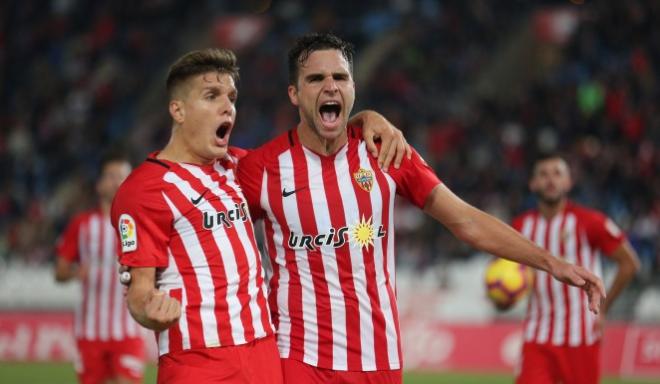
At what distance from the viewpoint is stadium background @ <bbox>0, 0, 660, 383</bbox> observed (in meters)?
13.5

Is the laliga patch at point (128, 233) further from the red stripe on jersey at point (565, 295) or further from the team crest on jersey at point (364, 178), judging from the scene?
the red stripe on jersey at point (565, 295)

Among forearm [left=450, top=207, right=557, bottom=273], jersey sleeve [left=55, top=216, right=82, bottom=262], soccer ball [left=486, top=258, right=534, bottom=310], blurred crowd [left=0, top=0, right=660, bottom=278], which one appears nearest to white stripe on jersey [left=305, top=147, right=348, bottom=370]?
forearm [left=450, top=207, right=557, bottom=273]

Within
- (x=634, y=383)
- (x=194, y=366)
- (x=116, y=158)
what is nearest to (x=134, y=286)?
(x=194, y=366)

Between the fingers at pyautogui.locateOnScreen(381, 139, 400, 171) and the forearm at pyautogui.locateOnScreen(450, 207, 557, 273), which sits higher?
the fingers at pyautogui.locateOnScreen(381, 139, 400, 171)

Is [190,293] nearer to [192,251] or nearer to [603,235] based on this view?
[192,251]

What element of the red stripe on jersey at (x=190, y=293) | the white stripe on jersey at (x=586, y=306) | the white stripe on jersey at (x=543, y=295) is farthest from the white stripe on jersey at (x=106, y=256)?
the red stripe on jersey at (x=190, y=293)

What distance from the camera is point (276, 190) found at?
5.10 metres

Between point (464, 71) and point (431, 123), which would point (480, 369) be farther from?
point (464, 71)

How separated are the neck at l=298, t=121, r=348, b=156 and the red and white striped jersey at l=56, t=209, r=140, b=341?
13.2 feet

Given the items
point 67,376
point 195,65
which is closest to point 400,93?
point 67,376

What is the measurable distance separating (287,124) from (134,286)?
52.5 feet

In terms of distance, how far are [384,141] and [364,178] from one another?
0.22 meters

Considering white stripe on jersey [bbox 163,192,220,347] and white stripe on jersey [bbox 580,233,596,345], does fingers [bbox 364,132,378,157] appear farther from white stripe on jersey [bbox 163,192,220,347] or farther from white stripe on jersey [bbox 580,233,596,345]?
Result: white stripe on jersey [bbox 580,233,596,345]

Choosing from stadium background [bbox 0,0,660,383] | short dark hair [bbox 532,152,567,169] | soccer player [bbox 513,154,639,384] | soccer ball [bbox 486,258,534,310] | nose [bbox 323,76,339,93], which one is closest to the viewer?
nose [bbox 323,76,339,93]
